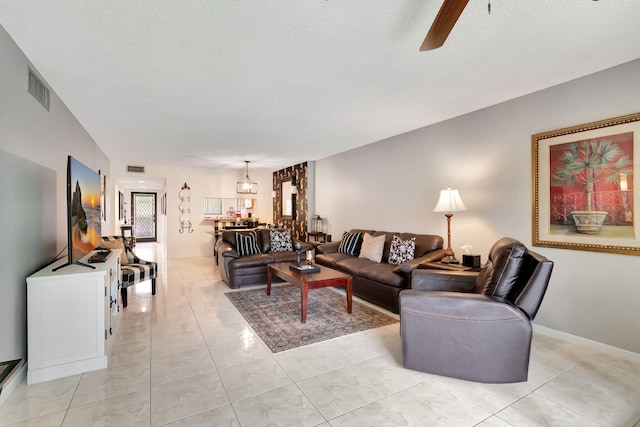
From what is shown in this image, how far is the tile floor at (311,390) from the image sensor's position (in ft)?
5.94

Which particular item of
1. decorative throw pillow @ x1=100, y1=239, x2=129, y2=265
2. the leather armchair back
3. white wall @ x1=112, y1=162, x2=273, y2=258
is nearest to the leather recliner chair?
the leather armchair back

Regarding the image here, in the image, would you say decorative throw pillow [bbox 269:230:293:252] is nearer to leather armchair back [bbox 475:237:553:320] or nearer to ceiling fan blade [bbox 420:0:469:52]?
leather armchair back [bbox 475:237:553:320]

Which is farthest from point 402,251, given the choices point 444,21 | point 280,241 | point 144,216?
point 144,216

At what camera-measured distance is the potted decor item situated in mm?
2605

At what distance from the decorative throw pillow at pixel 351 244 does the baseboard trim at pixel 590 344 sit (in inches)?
104

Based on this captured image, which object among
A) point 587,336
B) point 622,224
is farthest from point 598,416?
point 622,224

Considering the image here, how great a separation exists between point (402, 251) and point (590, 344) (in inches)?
81.2

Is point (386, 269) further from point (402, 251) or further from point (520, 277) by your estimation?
point (520, 277)

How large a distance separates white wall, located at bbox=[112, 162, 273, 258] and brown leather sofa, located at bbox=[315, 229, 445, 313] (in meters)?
4.54

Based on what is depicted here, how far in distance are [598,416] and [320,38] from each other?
2985 mm

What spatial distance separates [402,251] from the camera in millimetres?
4180

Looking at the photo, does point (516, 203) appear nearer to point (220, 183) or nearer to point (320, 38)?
point (320, 38)

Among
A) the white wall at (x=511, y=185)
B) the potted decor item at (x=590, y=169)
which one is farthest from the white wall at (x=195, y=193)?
the potted decor item at (x=590, y=169)

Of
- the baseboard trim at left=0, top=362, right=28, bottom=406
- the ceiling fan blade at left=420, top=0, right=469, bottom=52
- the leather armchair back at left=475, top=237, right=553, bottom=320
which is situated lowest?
the baseboard trim at left=0, top=362, right=28, bottom=406
